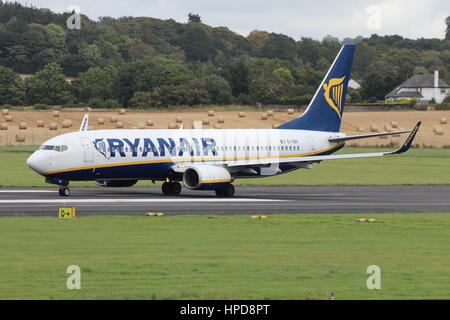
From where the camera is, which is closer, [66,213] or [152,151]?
[66,213]

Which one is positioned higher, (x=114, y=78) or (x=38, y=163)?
(x=114, y=78)

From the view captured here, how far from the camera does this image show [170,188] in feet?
184

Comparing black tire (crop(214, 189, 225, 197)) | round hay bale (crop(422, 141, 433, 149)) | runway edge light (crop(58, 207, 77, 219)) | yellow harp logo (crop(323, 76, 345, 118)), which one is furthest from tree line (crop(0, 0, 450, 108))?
runway edge light (crop(58, 207, 77, 219))

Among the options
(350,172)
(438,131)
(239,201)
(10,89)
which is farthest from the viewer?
(10,89)

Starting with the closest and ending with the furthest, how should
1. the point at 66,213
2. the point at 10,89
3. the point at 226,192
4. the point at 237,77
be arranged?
the point at 66,213 < the point at 226,192 < the point at 10,89 < the point at 237,77

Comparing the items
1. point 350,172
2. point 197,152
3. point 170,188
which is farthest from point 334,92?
point 350,172

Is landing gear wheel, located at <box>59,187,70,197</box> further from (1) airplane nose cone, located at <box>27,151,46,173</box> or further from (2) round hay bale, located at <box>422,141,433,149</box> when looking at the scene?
(2) round hay bale, located at <box>422,141,433,149</box>

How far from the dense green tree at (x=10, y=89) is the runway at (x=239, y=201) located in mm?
89216

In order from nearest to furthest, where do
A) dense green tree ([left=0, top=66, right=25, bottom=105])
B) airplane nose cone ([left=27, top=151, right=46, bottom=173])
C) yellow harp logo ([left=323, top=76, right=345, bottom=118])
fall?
1. airplane nose cone ([left=27, top=151, right=46, bottom=173])
2. yellow harp logo ([left=323, top=76, right=345, bottom=118])
3. dense green tree ([left=0, top=66, right=25, bottom=105])

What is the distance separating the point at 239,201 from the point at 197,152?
6102 millimetres

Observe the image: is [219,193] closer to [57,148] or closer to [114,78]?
[57,148]

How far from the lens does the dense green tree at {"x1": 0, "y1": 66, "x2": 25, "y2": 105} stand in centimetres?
14488

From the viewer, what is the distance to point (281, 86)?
168000 mm

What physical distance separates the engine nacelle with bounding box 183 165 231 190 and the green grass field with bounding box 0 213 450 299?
11.9 m
